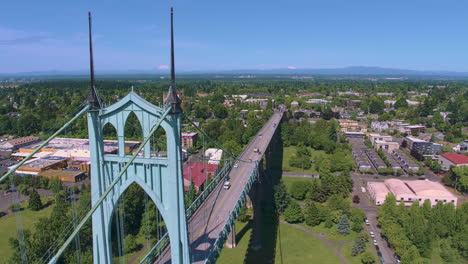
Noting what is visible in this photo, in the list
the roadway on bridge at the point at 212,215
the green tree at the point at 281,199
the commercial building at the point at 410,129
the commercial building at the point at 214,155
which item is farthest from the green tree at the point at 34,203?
the commercial building at the point at 410,129

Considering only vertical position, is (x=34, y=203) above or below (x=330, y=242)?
above

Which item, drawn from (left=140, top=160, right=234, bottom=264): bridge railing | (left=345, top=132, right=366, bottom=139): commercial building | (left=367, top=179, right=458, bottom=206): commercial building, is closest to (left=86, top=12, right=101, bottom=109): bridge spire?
(left=140, top=160, right=234, bottom=264): bridge railing

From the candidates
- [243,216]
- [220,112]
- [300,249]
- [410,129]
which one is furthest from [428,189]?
[220,112]

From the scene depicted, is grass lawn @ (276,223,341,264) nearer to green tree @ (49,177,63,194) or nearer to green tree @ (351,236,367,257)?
green tree @ (351,236,367,257)

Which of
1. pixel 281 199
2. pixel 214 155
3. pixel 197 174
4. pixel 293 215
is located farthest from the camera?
pixel 214 155

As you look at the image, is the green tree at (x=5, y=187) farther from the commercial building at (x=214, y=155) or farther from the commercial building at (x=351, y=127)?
the commercial building at (x=351, y=127)

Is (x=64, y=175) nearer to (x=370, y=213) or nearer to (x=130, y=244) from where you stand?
(x=130, y=244)

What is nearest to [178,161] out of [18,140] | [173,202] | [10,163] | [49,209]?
[173,202]
